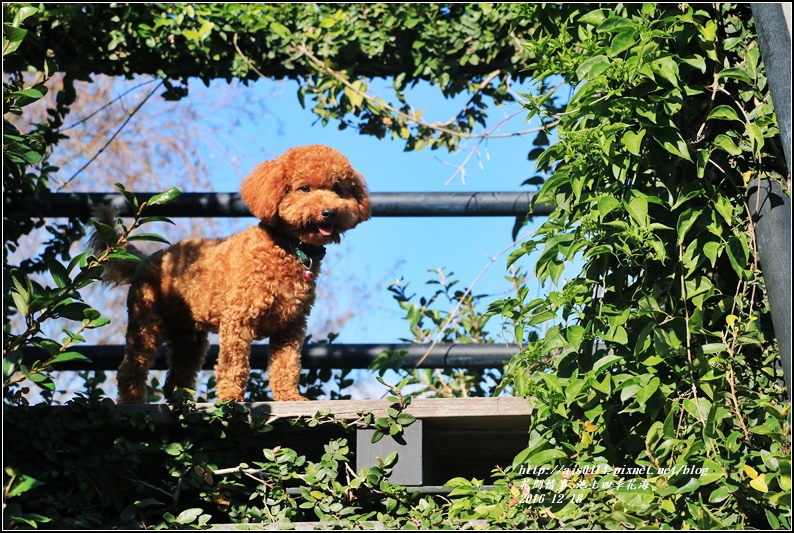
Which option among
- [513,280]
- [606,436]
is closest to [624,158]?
[606,436]

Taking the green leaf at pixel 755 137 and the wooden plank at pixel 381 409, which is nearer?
the green leaf at pixel 755 137

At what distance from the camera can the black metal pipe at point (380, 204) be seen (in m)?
3.79

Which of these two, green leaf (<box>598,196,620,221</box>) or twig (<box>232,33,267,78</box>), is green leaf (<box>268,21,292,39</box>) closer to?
twig (<box>232,33,267,78</box>)

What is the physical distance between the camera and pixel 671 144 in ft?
7.23

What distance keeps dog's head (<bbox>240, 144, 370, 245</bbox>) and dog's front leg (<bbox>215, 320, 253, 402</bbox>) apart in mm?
400

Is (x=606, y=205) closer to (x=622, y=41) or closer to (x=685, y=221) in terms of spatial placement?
(x=685, y=221)

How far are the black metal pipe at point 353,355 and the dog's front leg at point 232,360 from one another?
0.86 m

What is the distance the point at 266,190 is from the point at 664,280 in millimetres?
1388

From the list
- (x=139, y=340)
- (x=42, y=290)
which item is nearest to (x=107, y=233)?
(x=42, y=290)

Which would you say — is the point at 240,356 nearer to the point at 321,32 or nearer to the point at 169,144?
the point at 321,32

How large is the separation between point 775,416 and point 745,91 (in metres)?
0.94

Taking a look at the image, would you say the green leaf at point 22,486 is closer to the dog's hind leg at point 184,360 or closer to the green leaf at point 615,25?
the dog's hind leg at point 184,360

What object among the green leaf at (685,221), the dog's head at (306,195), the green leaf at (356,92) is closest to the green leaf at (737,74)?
the green leaf at (685,221)

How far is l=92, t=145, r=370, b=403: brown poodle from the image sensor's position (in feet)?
9.09
